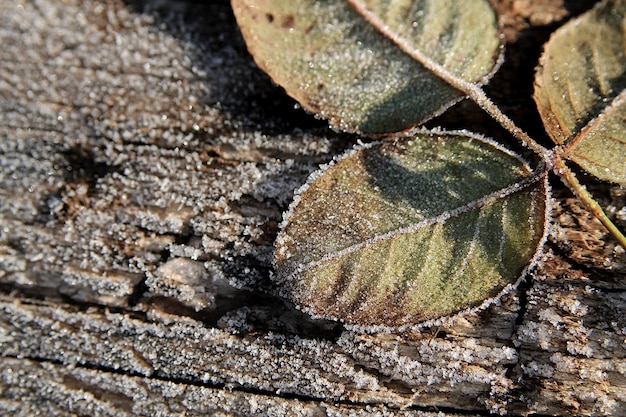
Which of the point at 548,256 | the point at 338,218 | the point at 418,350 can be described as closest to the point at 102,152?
the point at 338,218

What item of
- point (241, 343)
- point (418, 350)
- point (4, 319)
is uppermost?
point (418, 350)

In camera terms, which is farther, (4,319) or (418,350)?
(4,319)

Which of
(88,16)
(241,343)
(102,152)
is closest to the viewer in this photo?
(241,343)

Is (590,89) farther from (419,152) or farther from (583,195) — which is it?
(419,152)

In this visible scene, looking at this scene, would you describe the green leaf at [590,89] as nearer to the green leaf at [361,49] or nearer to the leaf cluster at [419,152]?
the leaf cluster at [419,152]

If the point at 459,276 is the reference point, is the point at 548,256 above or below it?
above

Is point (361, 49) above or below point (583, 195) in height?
above

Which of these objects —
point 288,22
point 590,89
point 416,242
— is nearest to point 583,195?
point 590,89

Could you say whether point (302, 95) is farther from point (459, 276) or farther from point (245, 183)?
point (459, 276)
